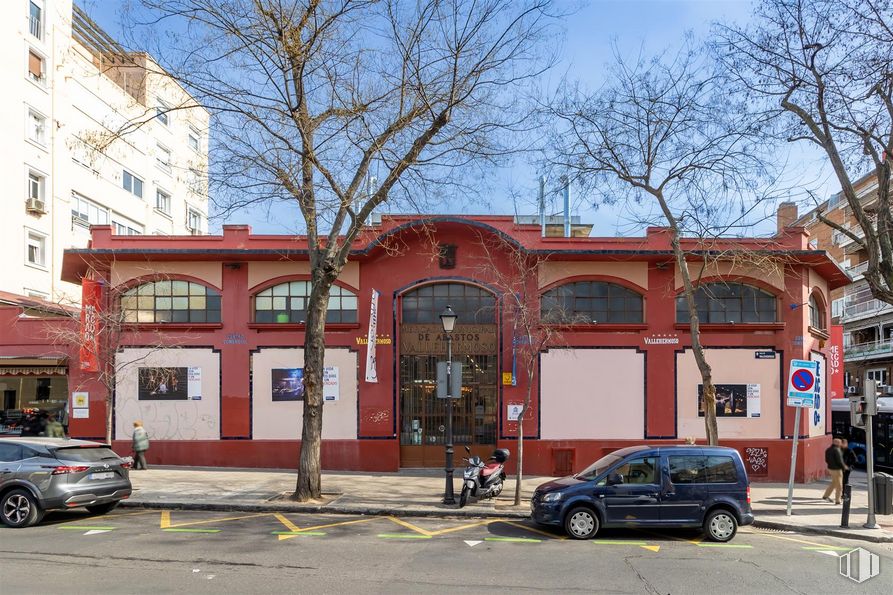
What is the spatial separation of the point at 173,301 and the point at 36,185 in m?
16.1

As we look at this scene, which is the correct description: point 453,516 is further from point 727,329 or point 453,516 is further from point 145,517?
point 727,329

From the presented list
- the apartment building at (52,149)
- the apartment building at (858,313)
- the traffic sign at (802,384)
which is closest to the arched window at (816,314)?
the traffic sign at (802,384)

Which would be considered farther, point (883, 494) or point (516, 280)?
point (516, 280)

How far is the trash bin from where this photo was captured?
1272cm

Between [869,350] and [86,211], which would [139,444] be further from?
[869,350]

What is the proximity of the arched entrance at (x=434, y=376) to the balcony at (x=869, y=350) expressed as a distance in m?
34.1

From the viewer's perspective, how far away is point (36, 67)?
2989 cm

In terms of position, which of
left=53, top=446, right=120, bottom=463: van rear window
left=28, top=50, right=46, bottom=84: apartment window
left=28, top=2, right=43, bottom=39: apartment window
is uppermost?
left=28, top=2, right=43, bottom=39: apartment window

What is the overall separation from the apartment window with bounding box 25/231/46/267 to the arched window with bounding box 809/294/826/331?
100ft

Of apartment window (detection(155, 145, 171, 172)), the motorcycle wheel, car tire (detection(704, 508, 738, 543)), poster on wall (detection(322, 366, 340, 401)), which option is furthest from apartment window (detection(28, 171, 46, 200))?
car tire (detection(704, 508, 738, 543))

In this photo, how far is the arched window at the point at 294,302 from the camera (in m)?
18.6

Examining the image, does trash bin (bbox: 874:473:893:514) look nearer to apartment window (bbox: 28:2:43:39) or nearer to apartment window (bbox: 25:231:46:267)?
apartment window (bbox: 25:231:46:267)

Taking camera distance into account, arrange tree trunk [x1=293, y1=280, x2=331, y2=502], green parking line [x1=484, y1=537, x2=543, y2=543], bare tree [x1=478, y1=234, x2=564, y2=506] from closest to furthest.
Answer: green parking line [x1=484, y1=537, x2=543, y2=543], tree trunk [x1=293, y1=280, x2=331, y2=502], bare tree [x1=478, y1=234, x2=564, y2=506]

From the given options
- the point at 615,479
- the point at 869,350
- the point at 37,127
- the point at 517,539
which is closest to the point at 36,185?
the point at 37,127
